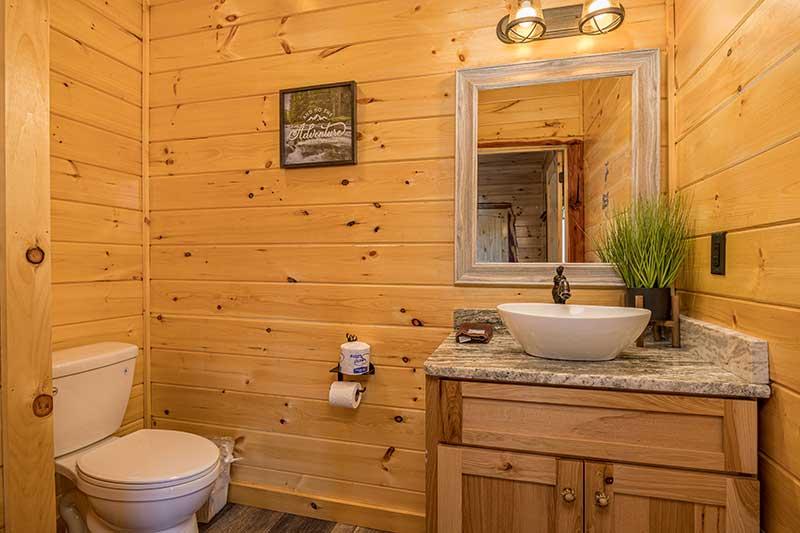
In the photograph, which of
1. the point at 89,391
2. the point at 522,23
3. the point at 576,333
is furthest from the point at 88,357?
the point at 522,23

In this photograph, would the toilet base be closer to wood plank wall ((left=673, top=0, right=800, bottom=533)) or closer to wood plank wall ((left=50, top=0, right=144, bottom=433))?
wood plank wall ((left=50, top=0, right=144, bottom=433))

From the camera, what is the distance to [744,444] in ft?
3.23

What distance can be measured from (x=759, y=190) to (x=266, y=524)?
83.6 inches

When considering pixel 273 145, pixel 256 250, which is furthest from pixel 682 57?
pixel 256 250

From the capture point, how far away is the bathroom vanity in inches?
39.3

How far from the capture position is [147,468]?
1.41 metres

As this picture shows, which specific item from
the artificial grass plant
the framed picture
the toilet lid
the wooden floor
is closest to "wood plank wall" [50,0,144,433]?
the toilet lid

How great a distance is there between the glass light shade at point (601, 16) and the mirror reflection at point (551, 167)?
0.17 m

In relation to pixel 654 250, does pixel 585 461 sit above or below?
below

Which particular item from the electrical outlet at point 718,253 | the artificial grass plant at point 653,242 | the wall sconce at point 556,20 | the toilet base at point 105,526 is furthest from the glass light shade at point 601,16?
the toilet base at point 105,526

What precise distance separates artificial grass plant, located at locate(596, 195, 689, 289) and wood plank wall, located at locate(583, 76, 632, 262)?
10cm

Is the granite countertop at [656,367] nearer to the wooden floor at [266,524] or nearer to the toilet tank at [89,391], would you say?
the wooden floor at [266,524]

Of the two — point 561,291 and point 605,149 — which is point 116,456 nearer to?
point 561,291

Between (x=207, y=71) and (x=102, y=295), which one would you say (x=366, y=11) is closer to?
(x=207, y=71)
